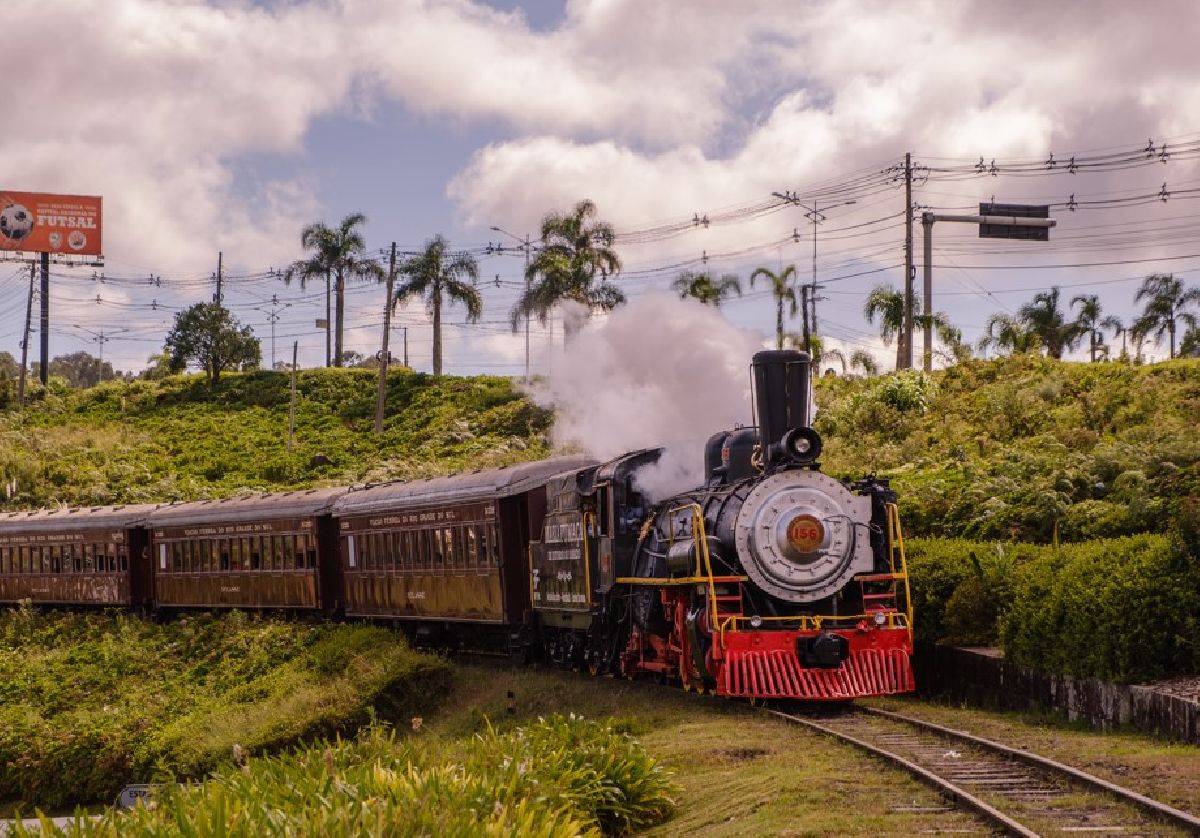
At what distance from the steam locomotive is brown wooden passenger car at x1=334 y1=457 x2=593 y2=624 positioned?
0.14 ft

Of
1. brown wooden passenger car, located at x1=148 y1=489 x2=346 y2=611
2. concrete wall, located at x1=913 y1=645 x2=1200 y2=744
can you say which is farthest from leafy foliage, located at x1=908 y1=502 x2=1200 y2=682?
brown wooden passenger car, located at x1=148 y1=489 x2=346 y2=611

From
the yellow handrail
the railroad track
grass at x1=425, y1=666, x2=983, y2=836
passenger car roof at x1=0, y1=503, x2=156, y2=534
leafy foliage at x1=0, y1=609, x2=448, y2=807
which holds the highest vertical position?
passenger car roof at x1=0, y1=503, x2=156, y2=534

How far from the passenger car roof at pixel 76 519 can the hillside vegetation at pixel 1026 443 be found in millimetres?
19039

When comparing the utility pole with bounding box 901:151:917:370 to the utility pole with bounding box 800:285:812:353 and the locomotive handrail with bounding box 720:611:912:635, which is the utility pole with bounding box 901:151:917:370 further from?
the locomotive handrail with bounding box 720:611:912:635

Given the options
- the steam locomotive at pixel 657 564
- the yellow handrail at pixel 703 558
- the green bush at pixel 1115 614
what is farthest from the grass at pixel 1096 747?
the yellow handrail at pixel 703 558

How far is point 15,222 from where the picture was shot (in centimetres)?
8625

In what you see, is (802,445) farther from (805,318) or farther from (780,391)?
(805,318)

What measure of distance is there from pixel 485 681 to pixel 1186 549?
491 inches

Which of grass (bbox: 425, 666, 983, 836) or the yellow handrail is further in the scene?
the yellow handrail

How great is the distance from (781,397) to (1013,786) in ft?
20.5

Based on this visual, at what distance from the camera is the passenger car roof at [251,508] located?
32.0 meters

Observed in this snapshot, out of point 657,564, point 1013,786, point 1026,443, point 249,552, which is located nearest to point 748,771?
point 1013,786

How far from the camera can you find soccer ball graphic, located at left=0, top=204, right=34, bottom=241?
85.9 metres

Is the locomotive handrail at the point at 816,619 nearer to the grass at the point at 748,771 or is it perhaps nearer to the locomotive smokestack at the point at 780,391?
the grass at the point at 748,771
